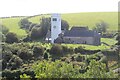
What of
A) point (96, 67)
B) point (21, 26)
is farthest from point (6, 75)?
point (21, 26)

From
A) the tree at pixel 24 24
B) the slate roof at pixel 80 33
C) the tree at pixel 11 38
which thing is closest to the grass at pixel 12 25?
the tree at pixel 24 24

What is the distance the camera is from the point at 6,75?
3750 cm

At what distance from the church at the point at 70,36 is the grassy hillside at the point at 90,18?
20190 mm

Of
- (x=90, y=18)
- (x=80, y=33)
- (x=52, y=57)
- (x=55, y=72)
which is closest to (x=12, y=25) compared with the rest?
(x=90, y=18)

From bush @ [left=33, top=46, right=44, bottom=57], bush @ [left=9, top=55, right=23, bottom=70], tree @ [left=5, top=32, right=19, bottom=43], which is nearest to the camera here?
bush @ [left=9, top=55, right=23, bottom=70]

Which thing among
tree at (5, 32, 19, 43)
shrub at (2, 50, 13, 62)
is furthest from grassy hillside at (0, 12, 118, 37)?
shrub at (2, 50, 13, 62)

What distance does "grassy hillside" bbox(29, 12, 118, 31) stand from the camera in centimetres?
9547

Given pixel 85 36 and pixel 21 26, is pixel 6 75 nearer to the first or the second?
pixel 85 36

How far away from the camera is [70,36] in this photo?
7006 cm

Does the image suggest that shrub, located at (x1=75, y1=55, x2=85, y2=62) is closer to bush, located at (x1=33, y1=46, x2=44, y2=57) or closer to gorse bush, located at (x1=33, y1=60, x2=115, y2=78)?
bush, located at (x1=33, y1=46, x2=44, y2=57)

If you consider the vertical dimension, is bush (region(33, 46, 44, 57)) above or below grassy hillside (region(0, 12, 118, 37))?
below

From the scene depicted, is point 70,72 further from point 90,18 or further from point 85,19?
point 90,18

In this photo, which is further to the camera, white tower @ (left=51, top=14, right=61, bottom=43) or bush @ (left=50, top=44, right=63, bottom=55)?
white tower @ (left=51, top=14, right=61, bottom=43)

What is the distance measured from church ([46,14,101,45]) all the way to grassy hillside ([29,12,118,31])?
2019 cm
